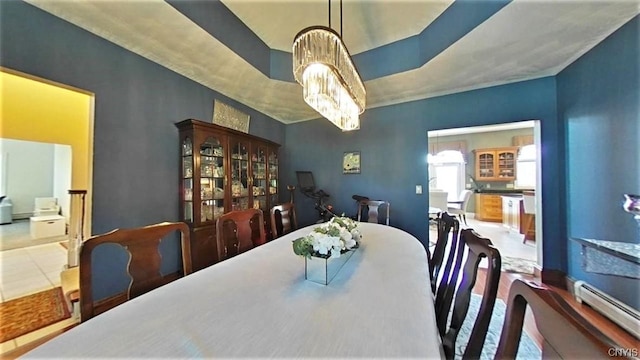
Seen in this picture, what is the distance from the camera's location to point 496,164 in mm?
6262

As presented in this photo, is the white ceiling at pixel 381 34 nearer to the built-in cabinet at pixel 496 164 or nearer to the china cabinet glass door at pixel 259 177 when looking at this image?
the china cabinet glass door at pixel 259 177

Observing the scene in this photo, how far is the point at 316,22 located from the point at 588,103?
111 inches

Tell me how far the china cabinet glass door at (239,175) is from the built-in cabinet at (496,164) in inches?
248

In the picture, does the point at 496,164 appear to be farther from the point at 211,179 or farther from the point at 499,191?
the point at 211,179

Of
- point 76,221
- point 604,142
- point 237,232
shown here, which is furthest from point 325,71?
point 76,221

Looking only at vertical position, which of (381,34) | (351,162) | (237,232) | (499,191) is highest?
(381,34)

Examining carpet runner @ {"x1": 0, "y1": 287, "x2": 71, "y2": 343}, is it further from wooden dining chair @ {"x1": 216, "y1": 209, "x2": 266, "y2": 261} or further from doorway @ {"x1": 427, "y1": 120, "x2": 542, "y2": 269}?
doorway @ {"x1": 427, "y1": 120, "x2": 542, "y2": 269}

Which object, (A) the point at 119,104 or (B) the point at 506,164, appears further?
(B) the point at 506,164

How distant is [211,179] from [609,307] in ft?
13.2

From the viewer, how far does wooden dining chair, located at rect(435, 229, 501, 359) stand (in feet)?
2.48

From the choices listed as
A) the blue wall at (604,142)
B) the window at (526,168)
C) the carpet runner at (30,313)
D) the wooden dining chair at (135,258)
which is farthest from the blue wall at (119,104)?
the window at (526,168)

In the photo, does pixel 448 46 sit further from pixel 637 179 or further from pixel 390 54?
pixel 637 179

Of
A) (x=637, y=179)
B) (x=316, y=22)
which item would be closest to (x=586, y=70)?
(x=637, y=179)

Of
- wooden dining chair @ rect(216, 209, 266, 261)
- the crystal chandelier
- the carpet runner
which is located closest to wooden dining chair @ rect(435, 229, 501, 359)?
the crystal chandelier
